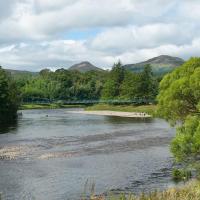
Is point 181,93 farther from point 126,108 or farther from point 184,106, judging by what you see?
point 126,108

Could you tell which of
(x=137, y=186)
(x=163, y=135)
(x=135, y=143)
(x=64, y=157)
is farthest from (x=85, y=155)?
(x=163, y=135)

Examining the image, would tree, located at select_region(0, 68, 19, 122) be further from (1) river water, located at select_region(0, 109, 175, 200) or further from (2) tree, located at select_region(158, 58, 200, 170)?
(2) tree, located at select_region(158, 58, 200, 170)

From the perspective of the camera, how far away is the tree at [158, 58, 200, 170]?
3174 cm

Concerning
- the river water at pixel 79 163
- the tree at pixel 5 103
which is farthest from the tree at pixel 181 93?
the tree at pixel 5 103

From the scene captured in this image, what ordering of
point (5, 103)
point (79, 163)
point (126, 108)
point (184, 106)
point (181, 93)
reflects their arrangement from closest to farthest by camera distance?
point (181, 93)
point (184, 106)
point (79, 163)
point (5, 103)
point (126, 108)

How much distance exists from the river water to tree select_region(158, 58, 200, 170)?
5.87 meters

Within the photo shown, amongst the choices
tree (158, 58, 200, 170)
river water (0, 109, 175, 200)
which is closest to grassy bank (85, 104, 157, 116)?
river water (0, 109, 175, 200)

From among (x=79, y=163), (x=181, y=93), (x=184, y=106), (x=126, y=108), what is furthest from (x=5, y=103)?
(x=181, y=93)

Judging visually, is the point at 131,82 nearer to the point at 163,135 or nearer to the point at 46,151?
the point at 163,135

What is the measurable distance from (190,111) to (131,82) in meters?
143

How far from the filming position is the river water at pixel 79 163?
38253 millimetres

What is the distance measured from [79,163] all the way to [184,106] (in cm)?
1756

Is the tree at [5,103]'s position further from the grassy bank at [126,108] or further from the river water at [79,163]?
the grassy bank at [126,108]

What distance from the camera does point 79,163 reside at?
50.4m
